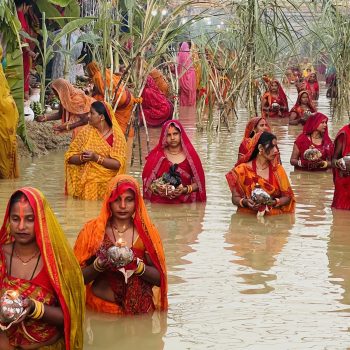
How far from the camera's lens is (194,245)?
897 cm

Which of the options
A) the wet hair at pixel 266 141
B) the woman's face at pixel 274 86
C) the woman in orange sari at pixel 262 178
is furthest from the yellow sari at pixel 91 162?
the woman's face at pixel 274 86

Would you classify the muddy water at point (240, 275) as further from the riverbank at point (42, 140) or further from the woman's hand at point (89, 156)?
the riverbank at point (42, 140)

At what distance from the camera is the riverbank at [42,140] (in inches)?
570

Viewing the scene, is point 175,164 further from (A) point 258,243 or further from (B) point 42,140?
(B) point 42,140

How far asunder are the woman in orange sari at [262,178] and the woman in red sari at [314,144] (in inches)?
126

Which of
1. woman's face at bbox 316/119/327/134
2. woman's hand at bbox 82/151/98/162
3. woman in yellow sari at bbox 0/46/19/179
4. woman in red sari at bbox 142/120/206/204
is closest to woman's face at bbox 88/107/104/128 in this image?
woman's hand at bbox 82/151/98/162

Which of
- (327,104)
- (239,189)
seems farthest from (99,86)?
(327,104)

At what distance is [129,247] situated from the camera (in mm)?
6438

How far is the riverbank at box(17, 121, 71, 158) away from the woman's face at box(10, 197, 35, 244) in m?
8.88

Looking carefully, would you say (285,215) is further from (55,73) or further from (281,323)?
(55,73)

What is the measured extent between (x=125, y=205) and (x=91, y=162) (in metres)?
4.73

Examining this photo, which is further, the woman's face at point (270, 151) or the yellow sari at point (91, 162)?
the yellow sari at point (91, 162)

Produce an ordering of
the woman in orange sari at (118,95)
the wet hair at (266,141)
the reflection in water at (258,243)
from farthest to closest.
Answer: the woman in orange sari at (118,95) → the wet hair at (266,141) → the reflection in water at (258,243)

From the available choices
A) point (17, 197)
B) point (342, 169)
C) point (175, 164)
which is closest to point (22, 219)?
point (17, 197)
